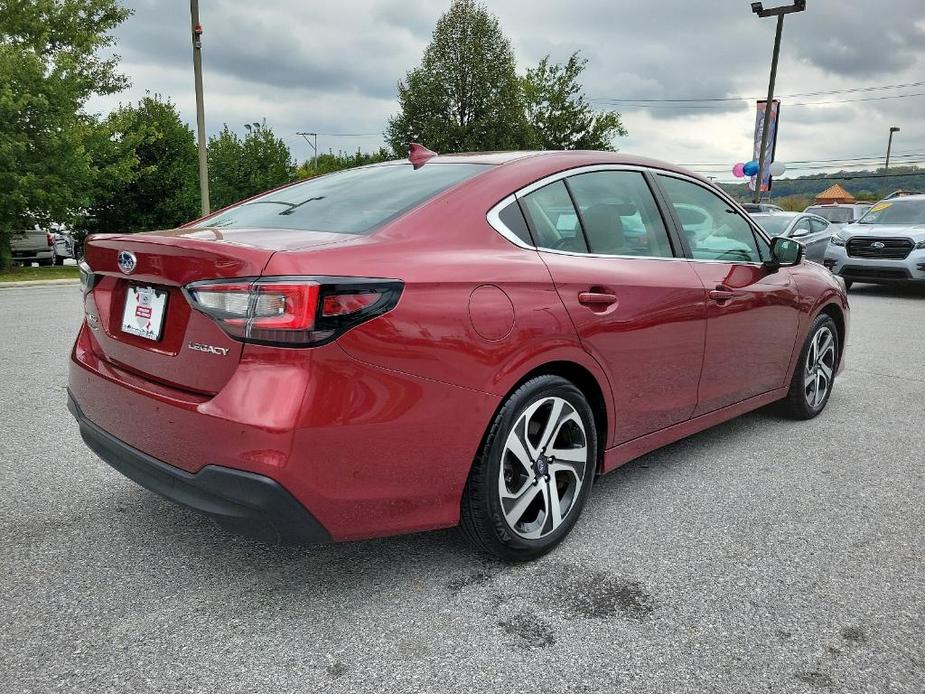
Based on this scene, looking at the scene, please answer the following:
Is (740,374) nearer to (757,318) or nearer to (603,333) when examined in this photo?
(757,318)

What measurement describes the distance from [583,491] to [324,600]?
1.10 metres

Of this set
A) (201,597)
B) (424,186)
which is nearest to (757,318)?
(424,186)

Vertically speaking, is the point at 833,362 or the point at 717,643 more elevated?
the point at 833,362

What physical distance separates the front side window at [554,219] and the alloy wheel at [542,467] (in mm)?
608

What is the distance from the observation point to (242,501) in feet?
7.05

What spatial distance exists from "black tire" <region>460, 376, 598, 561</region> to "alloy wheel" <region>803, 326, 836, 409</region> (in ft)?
7.72

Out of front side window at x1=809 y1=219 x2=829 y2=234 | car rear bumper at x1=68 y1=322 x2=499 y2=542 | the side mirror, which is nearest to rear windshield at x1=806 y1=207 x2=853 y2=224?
front side window at x1=809 y1=219 x2=829 y2=234

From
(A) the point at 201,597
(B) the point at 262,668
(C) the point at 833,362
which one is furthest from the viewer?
(C) the point at 833,362

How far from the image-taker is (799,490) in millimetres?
3561

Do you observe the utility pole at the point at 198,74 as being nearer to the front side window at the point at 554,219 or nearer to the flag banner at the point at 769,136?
the front side window at the point at 554,219

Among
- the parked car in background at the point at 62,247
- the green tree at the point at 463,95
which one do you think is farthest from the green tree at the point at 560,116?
the parked car in background at the point at 62,247

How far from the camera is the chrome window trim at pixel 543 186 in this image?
2.71 metres

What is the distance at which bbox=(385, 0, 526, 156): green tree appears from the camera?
40.8 m

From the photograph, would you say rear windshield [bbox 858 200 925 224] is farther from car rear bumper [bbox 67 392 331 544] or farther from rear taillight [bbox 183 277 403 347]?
car rear bumper [bbox 67 392 331 544]
